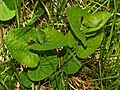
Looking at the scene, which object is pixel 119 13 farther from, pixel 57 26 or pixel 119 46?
pixel 57 26

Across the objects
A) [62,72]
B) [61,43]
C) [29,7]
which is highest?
[29,7]

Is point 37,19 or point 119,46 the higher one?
point 37,19

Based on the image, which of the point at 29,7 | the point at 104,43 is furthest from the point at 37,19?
the point at 104,43

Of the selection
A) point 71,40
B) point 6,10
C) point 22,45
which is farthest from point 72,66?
point 6,10

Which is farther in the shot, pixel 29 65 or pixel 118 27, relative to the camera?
pixel 118 27

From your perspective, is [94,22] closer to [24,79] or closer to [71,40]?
[71,40]

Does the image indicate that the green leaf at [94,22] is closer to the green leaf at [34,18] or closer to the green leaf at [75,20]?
the green leaf at [75,20]

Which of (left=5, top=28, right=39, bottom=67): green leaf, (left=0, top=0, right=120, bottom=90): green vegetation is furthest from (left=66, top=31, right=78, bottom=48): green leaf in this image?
(left=5, top=28, right=39, bottom=67): green leaf
